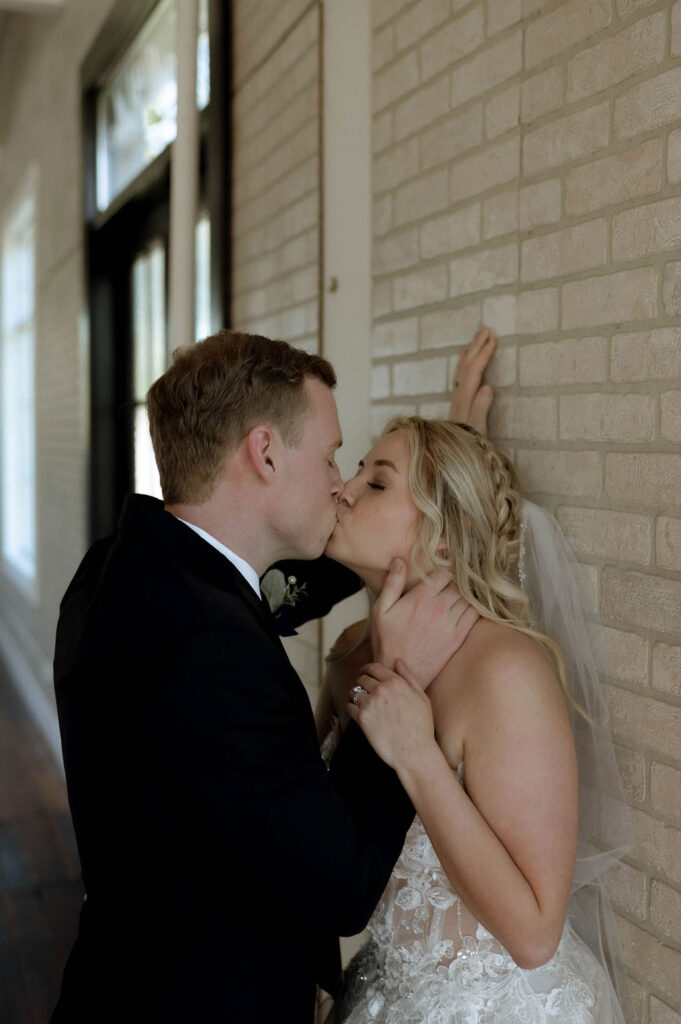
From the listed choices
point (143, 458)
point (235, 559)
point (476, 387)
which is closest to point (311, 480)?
point (235, 559)

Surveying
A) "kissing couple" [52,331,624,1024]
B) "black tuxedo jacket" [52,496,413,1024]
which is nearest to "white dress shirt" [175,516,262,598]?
"kissing couple" [52,331,624,1024]

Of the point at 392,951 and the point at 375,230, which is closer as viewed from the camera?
the point at 392,951

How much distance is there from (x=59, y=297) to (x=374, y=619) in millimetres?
5235

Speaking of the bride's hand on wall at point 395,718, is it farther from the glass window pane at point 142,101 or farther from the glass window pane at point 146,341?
the glass window pane at point 146,341

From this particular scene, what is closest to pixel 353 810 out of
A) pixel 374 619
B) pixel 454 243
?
pixel 374 619

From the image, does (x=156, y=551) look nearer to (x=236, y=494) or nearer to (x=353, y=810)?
(x=236, y=494)

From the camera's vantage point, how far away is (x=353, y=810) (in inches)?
58.1

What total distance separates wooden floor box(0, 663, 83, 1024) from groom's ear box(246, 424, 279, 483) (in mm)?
2358

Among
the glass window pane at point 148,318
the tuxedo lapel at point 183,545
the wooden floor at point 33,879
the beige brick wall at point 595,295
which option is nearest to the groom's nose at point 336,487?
the tuxedo lapel at point 183,545

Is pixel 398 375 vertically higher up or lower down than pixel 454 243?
lower down

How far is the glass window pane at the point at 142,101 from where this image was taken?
4.18 meters

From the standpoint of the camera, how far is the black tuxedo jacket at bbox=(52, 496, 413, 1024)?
1.36 m

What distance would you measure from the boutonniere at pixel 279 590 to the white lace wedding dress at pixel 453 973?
56cm

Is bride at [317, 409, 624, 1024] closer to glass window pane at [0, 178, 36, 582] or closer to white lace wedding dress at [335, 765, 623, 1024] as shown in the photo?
white lace wedding dress at [335, 765, 623, 1024]
